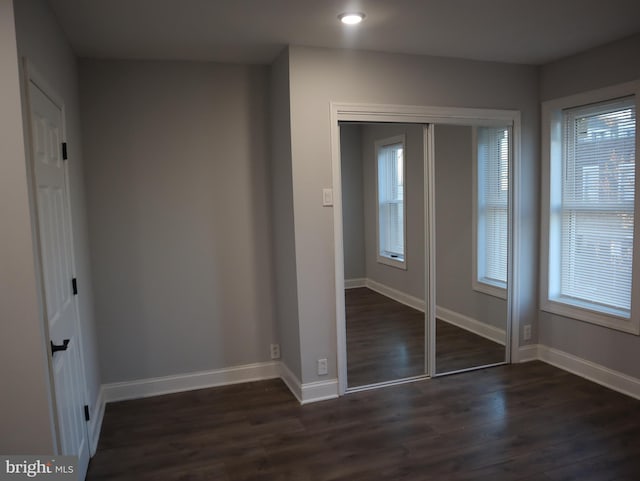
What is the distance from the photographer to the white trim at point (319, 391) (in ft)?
11.2

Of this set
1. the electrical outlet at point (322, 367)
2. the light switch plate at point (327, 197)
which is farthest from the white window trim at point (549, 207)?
the electrical outlet at point (322, 367)

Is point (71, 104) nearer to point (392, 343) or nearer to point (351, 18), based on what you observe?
point (351, 18)

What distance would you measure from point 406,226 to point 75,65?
8.50 feet

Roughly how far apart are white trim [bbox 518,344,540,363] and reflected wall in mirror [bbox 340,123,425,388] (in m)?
0.93

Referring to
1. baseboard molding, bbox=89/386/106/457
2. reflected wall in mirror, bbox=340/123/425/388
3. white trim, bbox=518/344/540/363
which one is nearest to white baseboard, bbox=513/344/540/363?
white trim, bbox=518/344/540/363

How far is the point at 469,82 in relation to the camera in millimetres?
3717

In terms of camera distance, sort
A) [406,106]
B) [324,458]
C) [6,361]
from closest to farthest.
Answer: [6,361], [324,458], [406,106]

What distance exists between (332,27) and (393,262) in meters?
1.75

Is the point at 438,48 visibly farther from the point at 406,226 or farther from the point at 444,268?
the point at 444,268

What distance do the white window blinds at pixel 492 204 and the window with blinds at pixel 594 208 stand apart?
38cm

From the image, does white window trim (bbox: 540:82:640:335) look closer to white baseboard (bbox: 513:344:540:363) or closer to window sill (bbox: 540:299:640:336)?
window sill (bbox: 540:299:640:336)

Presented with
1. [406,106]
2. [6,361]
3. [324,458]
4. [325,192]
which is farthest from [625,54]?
[6,361]

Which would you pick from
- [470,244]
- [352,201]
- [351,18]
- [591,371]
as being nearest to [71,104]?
[351,18]

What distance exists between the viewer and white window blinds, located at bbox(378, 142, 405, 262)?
3.62 meters
